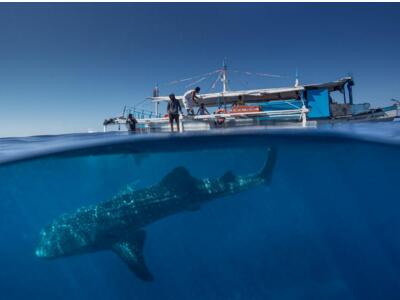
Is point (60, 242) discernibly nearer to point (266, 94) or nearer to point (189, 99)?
point (189, 99)

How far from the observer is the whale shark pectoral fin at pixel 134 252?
8516 mm

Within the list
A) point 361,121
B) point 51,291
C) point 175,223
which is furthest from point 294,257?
point 51,291

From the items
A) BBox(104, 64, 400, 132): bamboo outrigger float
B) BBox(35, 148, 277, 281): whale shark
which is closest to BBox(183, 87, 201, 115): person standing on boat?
BBox(104, 64, 400, 132): bamboo outrigger float

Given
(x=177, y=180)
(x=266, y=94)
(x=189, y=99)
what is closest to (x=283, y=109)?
(x=266, y=94)

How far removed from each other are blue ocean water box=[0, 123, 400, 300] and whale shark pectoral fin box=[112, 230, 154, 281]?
216 inches

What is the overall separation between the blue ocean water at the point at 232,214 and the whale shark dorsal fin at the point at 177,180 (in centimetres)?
348

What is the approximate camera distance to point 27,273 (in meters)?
31.5

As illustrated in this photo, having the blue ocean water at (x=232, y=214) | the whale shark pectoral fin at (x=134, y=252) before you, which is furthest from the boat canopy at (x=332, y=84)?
the whale shark pectoral fin at (x=134, y=252)

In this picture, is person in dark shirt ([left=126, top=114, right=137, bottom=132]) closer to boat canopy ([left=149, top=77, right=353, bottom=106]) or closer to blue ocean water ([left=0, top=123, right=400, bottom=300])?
blue ocean water ([left=0, top=123, right=400, bottom=300])

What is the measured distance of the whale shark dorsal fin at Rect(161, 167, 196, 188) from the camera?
10.3 meters

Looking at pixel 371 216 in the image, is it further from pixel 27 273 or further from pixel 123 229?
pixel 27 273

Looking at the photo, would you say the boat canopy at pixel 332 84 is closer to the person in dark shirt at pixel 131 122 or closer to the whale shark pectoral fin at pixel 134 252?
the person in dark shirt at pixel 131 122

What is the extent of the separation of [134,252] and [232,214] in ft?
63.5

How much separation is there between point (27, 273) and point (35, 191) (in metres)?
17.7
